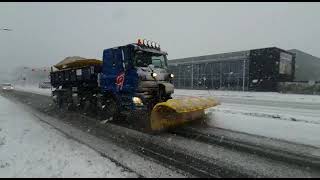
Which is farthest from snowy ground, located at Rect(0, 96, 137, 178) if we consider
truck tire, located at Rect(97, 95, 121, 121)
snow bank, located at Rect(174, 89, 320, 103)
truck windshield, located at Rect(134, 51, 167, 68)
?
snow bank, located at Rect(174, 89, 320, 103)

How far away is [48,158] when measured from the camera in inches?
280

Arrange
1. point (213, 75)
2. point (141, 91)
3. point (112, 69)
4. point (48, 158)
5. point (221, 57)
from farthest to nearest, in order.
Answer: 1. point (213, 75)
2. point (221, 57)
3. point (112, 69)
4. point (141, 91)
5. point (48, 158)

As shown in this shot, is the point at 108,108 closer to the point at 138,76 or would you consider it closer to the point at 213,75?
the point at 138,76

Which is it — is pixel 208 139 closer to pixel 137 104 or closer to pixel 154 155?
pixel 154 155

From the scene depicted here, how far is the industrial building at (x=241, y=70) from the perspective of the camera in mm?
46875

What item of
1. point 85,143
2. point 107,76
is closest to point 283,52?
point 107,76

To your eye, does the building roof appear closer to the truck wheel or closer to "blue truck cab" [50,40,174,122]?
"blue truck cab" [50,40,174,122]

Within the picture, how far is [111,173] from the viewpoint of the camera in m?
6.11

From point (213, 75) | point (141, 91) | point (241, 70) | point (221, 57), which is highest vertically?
point (221, 57)

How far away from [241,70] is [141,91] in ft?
138

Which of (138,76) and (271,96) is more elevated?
(138,76)

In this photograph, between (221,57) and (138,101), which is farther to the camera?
(221,57)

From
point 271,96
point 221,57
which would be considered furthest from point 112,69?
point 221,57

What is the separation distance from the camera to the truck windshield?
11.6 meters
